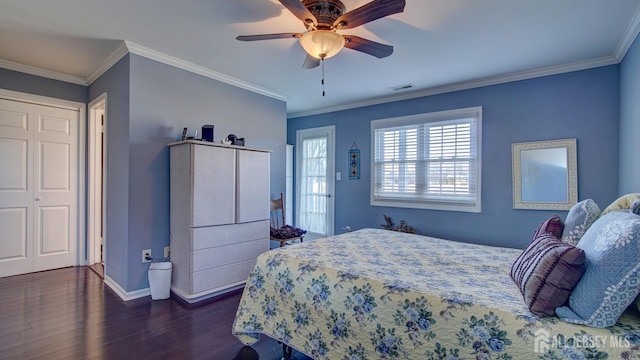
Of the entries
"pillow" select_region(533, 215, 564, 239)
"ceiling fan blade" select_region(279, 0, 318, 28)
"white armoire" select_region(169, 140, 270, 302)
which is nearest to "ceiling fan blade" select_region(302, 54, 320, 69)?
"ceiling fan blade" select_region(279, 0, 318, 28)

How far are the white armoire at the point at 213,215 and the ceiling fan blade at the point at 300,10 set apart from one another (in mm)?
Result: 1584

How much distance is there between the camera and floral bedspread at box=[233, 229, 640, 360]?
1.11m

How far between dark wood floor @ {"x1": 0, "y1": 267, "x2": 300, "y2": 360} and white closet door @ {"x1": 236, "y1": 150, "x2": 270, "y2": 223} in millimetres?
880

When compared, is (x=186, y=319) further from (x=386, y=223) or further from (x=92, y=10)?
(x=386, y=223)

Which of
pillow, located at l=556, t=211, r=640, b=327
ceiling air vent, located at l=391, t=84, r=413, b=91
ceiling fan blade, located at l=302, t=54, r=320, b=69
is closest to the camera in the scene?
pillow, located at l=556, t=211, r=640, b=327

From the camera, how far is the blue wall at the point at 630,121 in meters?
2.49

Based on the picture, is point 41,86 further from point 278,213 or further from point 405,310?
point 405,310

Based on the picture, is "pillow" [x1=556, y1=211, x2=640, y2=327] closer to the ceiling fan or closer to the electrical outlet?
the ceiling fan

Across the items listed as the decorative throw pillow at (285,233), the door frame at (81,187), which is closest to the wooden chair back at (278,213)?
the decorative throw pillow at (285,233)

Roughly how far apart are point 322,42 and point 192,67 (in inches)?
76.8

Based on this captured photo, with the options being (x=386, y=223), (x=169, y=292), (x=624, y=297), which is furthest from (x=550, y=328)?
(x=386, y=223)

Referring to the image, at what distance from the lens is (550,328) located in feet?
3.66

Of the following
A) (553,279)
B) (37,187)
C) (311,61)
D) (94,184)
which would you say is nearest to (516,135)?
(311,61)

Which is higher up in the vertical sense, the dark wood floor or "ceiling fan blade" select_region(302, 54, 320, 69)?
"ceiling fan blade" select_region(302, 54, 320, 69)
